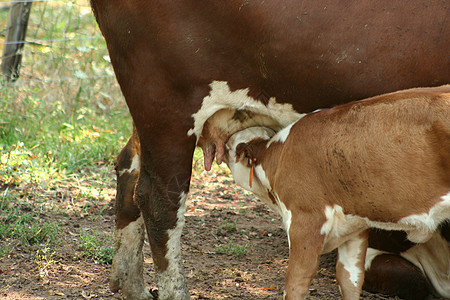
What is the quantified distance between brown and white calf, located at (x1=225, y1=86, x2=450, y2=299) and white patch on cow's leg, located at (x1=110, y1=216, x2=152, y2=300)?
3.19 ft

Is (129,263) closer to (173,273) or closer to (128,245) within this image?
(128,245)

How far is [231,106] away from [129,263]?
126cm

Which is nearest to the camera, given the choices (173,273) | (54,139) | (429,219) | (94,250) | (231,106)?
(429,219)

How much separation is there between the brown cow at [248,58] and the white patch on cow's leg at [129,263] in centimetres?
42

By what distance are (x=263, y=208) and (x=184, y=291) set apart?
186 cm

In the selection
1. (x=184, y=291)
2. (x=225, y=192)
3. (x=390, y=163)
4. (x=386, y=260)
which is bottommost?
(x=184, y=291)

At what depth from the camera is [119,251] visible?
450 centimetres

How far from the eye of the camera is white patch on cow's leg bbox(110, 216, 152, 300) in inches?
174

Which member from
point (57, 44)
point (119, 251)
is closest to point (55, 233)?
point (119, 251)

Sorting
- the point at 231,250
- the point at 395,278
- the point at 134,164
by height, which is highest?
the point at 134,164

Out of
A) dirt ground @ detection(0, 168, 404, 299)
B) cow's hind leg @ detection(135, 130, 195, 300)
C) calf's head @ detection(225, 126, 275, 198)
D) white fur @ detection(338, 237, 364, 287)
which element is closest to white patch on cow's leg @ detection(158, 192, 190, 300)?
cow's hind leg @ detection(135, 130, 195, 300)

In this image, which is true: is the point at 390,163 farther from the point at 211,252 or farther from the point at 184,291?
the point at 211,252

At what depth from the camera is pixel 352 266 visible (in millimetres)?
4074

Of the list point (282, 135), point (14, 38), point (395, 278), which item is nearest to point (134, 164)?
point (282, 135)
